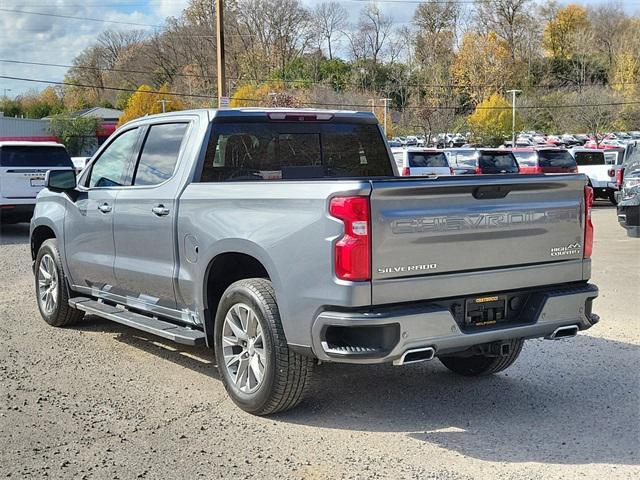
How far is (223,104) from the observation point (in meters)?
22.1

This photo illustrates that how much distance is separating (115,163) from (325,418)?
3144 millimetres

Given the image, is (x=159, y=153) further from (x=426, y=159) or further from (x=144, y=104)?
(x=144, y=104)

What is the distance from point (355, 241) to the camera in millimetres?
4234

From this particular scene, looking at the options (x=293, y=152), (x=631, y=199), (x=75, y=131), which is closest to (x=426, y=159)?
(x=631, y=199)

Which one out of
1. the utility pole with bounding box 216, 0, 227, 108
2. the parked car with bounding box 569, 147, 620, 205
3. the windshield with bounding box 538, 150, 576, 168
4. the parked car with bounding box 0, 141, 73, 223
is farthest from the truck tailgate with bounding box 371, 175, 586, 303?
the parked car with bounding box 569, 147, 620, 205

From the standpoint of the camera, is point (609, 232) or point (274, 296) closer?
point (274, 296)

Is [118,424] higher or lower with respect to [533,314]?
lower

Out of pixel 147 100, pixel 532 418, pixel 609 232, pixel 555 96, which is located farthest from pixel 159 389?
pixel 555 96

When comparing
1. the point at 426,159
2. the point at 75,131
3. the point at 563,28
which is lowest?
the point at 426,159

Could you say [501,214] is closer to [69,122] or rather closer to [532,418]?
[532,418]

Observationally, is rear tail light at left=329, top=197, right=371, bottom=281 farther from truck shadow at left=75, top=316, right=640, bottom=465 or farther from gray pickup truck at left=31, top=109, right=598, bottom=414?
truck shadow at left=75, top=316, right=640, bottom=465

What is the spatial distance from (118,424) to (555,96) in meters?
73.3

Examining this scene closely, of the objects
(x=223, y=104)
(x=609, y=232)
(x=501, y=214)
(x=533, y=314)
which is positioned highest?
(x=223, y=104)

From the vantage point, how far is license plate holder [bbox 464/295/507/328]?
465 cm
